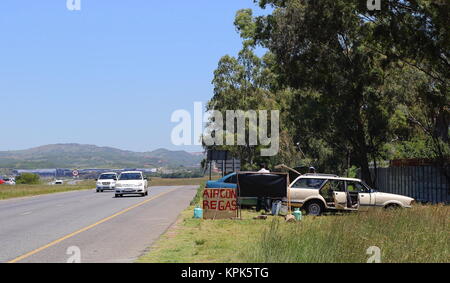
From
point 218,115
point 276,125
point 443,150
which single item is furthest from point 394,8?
point 218,115

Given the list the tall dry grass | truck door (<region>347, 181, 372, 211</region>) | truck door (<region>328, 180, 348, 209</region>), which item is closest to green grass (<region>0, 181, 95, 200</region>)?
truck door (<region>328, 180, 348, 209</region>)

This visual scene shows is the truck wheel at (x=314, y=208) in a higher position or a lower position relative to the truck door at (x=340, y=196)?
lower

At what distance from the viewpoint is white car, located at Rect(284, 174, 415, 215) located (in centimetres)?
2256

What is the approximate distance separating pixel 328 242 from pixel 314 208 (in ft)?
35.8

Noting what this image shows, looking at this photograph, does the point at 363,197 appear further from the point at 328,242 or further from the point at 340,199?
the point at 328,242

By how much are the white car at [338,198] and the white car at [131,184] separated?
1968 centimetres

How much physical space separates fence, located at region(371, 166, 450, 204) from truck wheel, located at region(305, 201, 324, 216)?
25.8 feet

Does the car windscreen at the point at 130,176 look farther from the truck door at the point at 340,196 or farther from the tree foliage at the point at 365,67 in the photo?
the truck door at the point at 340,196

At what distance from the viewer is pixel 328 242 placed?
11.9 m

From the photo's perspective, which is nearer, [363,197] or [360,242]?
[360,242]

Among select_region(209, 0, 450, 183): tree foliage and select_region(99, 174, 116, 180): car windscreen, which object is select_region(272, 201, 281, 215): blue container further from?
select_region(99, 174, 116, 180): car windscreen

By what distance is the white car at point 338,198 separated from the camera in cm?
2256

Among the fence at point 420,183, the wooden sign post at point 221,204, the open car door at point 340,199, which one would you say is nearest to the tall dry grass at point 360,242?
the wooden sign post at point 221,204

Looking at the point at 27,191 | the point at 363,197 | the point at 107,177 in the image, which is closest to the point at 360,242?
the point at 363,197
